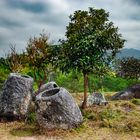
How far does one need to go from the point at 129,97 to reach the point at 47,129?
511 inches

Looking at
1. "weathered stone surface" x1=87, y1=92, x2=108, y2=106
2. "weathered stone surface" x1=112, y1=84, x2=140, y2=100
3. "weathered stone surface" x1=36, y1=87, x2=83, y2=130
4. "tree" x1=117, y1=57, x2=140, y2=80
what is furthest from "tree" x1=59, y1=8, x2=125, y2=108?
"tree" x1=117, y1=57, x2=140, y2=80

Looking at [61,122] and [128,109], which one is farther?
[128,109]

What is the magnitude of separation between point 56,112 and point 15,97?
3001 millimetres

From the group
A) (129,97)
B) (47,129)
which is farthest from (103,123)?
(129,97)

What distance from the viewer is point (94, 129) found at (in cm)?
1703

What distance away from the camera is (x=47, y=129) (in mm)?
16281

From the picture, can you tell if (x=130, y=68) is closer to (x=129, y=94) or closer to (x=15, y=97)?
(x=129, y=94)

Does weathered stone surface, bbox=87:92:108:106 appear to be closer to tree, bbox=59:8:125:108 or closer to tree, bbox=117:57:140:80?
tree, bbox=59:8:125:108

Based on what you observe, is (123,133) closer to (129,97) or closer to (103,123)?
(103,123)

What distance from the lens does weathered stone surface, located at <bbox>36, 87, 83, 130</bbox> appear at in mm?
16344

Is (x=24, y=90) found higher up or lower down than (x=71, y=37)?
lower down

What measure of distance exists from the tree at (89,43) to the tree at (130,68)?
95.8 ft

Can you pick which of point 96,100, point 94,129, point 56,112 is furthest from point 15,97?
point 96,100

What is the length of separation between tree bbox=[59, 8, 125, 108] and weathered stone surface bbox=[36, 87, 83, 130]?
3798 mm
